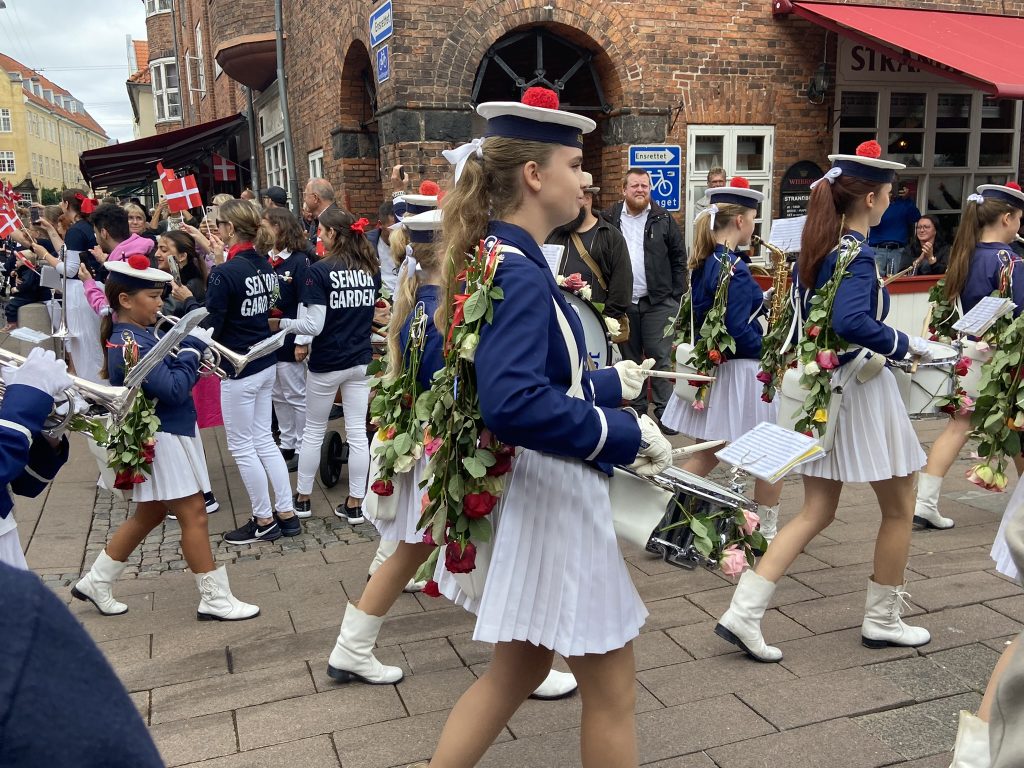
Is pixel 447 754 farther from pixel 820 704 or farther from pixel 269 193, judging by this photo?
pixel 269 193

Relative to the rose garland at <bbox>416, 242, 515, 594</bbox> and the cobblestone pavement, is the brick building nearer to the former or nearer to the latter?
the cobblestone pavement

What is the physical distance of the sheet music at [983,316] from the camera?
4.56 meters

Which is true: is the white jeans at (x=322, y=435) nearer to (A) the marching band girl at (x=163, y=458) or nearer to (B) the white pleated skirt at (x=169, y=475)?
(A) the marching band girl at (x=163, y=458)

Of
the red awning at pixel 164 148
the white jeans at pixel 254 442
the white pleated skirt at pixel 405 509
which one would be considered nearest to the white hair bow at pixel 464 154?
the white pleated skirt at pixel 405 509

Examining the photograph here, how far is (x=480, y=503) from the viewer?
2332mm

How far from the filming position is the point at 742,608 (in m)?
3.71

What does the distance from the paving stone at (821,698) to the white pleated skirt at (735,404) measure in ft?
6.02

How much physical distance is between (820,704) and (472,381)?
2.02 metres

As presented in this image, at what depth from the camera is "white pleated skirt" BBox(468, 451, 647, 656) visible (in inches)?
90.0

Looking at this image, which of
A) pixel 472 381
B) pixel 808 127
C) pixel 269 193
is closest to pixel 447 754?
pixel 472 381

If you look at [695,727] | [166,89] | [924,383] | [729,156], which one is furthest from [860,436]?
[166,89]

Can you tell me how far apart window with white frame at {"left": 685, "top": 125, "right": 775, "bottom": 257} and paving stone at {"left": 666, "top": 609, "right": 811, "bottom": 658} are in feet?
24.4

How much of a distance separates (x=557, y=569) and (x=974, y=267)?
4166 millimetres

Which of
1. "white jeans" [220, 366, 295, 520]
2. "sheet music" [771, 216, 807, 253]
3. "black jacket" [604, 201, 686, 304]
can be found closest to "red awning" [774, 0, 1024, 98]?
"black jacket" [604, 201, 686, 304]
